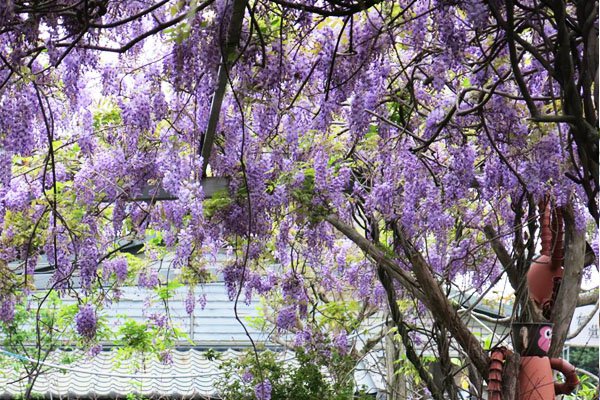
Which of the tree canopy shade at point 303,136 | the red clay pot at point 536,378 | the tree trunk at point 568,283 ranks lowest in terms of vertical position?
the red clay pot at point 536,378

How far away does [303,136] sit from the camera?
478 cm

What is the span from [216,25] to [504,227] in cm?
269

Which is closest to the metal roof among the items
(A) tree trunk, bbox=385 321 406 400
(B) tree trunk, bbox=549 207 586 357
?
(A) tree trunk, bbox=385 321 406 400

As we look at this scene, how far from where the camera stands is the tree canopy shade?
9.36 feet

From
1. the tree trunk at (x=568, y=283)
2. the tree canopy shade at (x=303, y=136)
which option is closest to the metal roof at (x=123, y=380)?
the tree canopy shade at (x=303, y=136)

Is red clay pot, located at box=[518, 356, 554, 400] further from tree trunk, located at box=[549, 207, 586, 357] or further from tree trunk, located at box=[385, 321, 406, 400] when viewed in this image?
tree trunk, located at box=[385, 321, 406, 400]

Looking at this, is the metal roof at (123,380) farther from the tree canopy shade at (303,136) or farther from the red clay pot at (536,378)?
the red clay pot at (536,378)

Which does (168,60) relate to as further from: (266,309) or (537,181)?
(266,309)

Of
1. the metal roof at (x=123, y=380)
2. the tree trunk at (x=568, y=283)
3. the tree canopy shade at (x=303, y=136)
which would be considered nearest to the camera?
the tree canopy shade at (x=303, y=136)

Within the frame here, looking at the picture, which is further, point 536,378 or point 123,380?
point 123,380

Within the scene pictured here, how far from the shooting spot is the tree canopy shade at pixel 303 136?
2852 millimetres

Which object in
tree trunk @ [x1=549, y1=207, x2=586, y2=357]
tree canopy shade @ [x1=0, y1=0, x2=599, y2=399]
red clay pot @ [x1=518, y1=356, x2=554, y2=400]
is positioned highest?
tree canopy shade @ [x1=0, y1=0, x2=599, y2=399]

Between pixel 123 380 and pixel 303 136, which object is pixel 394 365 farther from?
pixel 303 136

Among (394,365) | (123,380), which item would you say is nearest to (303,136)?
(394,365)
